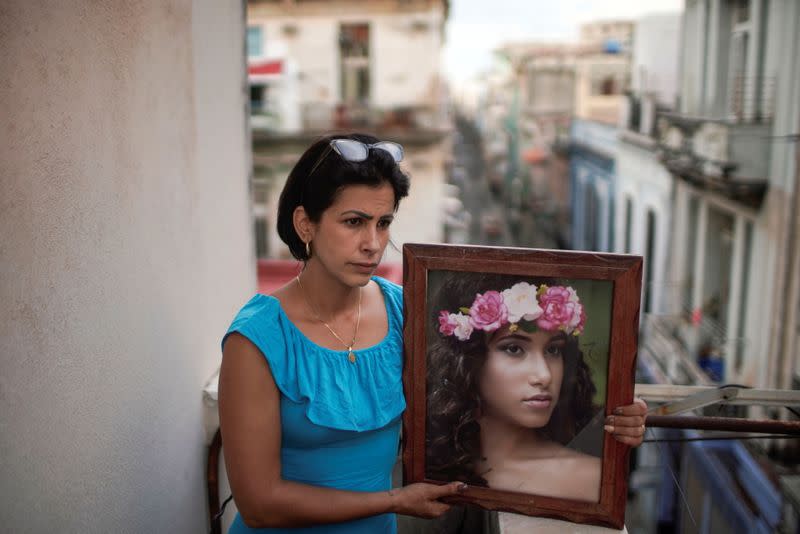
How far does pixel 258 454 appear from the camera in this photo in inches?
68.1

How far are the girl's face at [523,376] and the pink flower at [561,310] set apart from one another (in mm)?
27

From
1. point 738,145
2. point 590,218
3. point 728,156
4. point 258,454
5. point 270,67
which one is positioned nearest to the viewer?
point 258,454

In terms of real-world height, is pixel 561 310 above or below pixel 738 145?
below

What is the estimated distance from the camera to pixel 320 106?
15727 mm

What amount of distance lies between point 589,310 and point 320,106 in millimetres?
14473

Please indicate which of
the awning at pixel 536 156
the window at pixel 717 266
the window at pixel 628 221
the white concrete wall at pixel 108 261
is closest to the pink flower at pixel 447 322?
the white concrete wall at pixel 108 261

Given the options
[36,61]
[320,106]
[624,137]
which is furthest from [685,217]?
[36,61]

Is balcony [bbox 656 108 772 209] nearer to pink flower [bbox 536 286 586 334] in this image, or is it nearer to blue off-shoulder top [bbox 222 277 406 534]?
pink flower [bbox 536 286 586 334]

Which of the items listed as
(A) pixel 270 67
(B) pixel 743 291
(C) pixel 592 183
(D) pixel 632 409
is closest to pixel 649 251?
(B) pixel 743 291

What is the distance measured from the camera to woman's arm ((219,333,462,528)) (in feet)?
5.64

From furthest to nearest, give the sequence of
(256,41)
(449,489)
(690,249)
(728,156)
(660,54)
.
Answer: (256,41), (660,54), (690,249), (728,156), (449,489)

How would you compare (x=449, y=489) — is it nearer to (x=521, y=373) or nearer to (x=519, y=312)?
(x=521, y=373)

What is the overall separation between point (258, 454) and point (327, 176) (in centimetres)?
68

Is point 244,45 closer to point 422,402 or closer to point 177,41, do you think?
point 177,41
